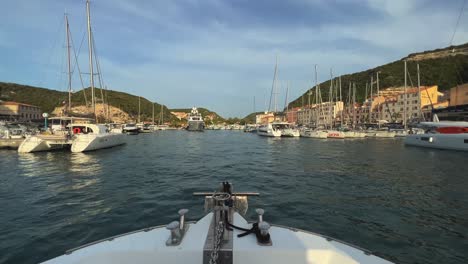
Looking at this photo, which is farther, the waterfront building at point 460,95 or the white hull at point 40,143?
the waterfront building at point 460,95

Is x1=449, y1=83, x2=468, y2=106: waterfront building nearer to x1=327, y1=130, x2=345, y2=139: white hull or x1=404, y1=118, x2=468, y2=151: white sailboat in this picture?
x1=327, y1=130, x2=345, y2=139: white hull

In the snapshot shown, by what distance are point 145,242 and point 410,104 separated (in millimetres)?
105893

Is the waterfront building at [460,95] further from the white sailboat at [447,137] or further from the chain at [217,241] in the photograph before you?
the chain at [217,241]

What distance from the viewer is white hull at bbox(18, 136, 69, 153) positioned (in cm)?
2275

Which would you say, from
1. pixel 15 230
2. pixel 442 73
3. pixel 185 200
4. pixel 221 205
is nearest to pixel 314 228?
pixel 221 205

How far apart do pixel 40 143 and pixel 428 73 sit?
149 m

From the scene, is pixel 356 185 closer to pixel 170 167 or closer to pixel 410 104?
pixel 170 167

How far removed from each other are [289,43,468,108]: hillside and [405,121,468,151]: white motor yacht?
79.8 meters

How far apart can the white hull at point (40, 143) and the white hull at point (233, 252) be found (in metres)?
25.6

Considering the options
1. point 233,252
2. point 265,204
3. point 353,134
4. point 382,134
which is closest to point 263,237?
point 233,252

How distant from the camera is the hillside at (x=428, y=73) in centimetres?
10050

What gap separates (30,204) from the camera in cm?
852

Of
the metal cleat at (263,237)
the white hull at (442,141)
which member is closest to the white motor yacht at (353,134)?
the white hull at (442,141)

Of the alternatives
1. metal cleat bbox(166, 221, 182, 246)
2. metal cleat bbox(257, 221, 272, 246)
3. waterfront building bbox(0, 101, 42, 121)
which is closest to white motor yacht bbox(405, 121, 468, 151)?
metal cleat bbox(257, 221, 272, 246)
